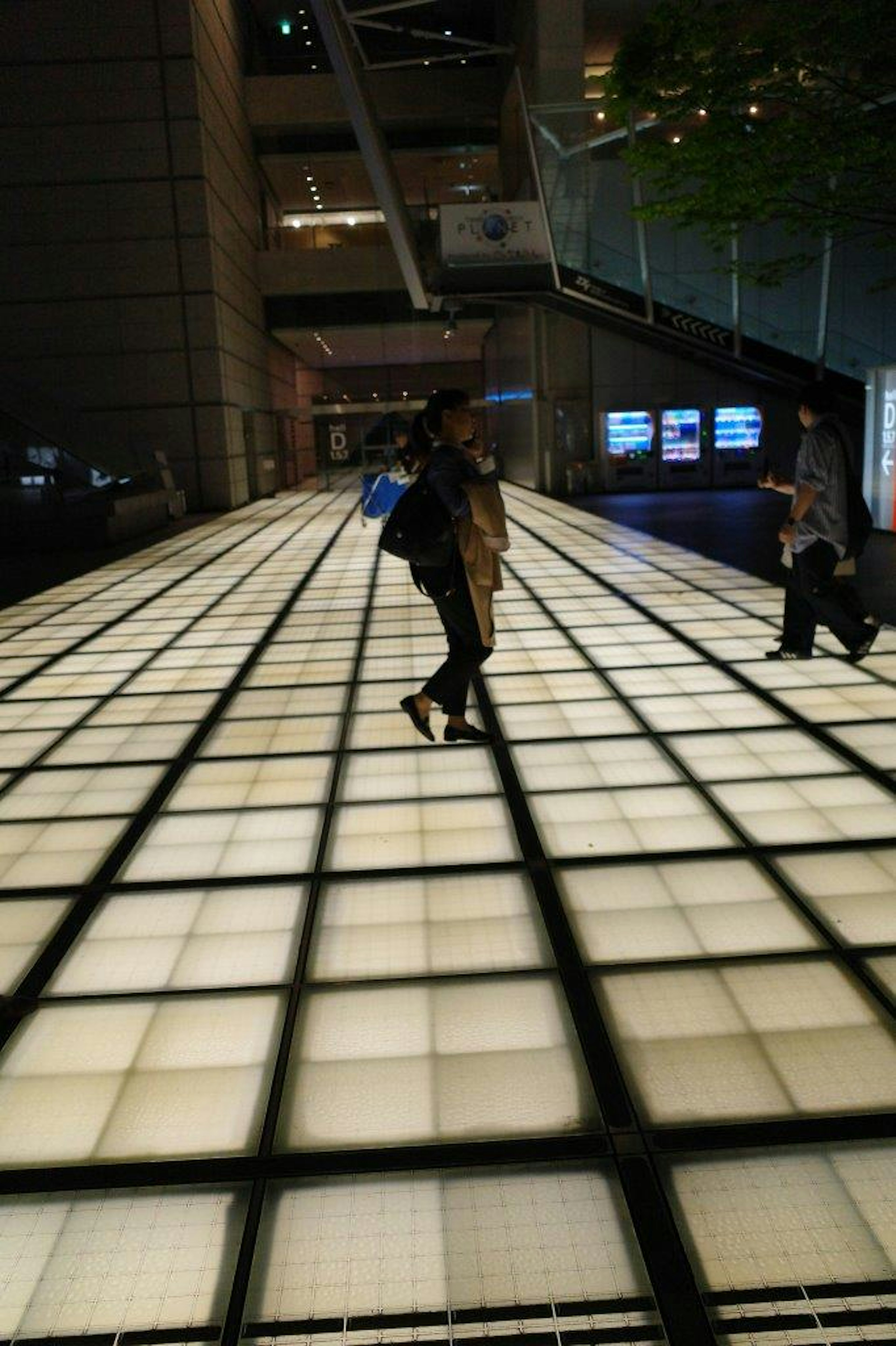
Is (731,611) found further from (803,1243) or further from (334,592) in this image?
(803,1243)

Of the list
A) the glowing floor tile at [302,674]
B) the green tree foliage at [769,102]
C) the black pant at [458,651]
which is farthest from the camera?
the green tree foliage at [769,102]

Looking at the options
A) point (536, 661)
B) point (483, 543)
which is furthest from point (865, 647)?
point (483, 543)

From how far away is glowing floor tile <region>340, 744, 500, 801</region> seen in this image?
159 inches

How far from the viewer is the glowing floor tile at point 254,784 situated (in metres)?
4.05

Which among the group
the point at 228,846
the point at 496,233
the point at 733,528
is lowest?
the point at 228,846

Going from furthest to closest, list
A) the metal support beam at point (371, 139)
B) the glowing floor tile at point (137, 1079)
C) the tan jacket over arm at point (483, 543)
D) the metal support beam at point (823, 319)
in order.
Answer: the metal support beam at point (823, 319)
the metal support beam at point (371, 139)
the tan jacket over arm at point (483, 543)
the glowing floor tile at point (137, 1079)

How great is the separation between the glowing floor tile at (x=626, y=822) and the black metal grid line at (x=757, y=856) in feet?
0.14

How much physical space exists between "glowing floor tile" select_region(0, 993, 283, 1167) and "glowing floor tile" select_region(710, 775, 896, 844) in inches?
75.9

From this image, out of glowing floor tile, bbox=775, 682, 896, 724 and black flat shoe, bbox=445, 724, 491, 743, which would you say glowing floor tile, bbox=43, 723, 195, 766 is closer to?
black flat shoe, bbox=445, 724, 491, 743

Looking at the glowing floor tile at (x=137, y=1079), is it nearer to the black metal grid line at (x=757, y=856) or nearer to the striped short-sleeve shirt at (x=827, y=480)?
the black metal grid line at (x=757, y=856)

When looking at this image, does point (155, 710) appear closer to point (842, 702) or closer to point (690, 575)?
point (842, 702)

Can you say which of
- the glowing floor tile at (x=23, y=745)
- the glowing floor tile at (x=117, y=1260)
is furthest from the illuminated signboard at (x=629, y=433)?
the glowing floor tile at (x=117, y=1260)

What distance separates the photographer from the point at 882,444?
35.3 ft

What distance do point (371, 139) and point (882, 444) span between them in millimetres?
11794
